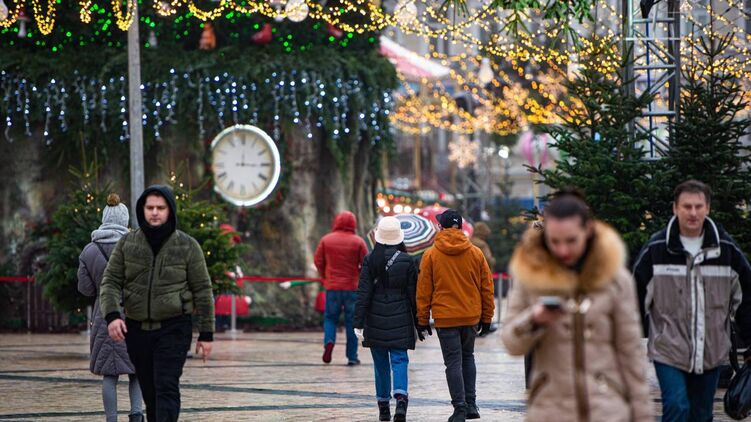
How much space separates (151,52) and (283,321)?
503 centimetres

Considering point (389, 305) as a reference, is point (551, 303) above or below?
above

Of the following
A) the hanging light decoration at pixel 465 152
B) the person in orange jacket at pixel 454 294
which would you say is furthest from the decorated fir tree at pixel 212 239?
the hanging light decoration at pixel 465 152

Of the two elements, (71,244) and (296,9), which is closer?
(71,244)

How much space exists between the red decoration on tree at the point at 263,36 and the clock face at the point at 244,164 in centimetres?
146

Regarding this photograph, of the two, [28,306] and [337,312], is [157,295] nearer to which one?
[337,312]

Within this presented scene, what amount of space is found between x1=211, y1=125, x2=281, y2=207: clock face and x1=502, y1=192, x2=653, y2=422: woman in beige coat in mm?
19052

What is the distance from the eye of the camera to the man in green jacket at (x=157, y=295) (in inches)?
360

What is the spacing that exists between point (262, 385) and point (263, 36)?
10997 mm

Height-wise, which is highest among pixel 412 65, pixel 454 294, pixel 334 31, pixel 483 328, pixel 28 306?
pixel 412 65

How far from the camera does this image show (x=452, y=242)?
1183cm

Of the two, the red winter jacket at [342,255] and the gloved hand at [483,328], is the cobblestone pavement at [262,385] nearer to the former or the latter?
the gloved hand at [483,328]

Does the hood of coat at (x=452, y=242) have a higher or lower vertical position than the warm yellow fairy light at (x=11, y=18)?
lower

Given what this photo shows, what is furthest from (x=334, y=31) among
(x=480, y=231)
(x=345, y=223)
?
(x=345, y=223)

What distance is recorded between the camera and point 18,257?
24.7m
